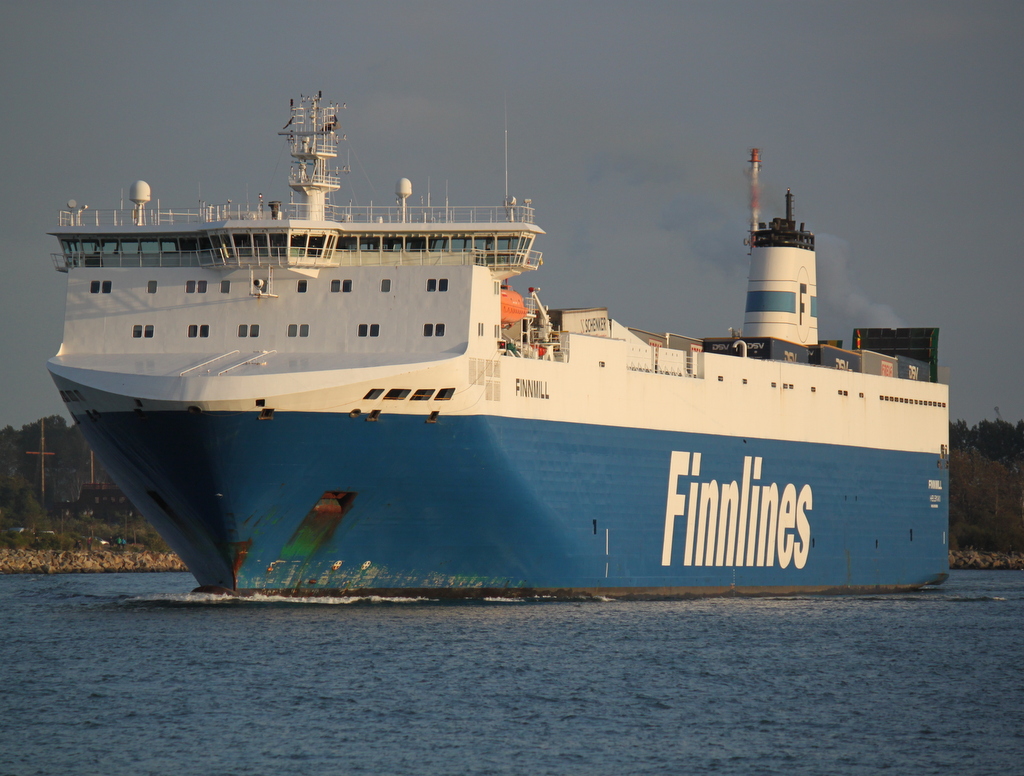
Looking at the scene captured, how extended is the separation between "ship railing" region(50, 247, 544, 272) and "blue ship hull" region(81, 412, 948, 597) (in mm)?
4090

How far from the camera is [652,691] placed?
22.2 metres

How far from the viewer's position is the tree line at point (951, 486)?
77562 millimetres

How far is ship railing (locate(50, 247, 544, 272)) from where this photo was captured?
30.4 meters

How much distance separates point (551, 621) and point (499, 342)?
660cm

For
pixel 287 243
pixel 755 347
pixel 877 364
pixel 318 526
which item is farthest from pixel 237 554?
pixel 877 364

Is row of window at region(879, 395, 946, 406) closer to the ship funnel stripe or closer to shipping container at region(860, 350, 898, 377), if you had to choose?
shipping container at region(860, 350, 898, 377)

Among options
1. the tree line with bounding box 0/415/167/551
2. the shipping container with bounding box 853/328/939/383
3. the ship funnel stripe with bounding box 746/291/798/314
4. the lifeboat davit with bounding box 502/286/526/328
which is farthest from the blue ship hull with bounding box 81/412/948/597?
the tree line with bounding box 0/415/167/551

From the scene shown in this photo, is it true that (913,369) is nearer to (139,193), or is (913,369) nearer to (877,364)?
(877,364)

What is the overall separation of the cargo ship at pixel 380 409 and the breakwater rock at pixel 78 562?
78.6ft

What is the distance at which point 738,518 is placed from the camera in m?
37.9

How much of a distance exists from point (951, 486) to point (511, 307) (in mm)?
63183

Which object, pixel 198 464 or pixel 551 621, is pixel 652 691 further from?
pixel 198 464

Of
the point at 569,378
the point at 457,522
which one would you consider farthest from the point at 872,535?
the point at 457,522

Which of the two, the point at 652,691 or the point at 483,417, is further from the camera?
the point at 483,417
